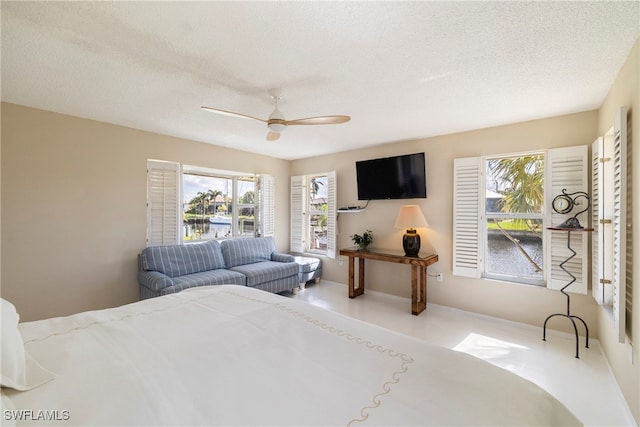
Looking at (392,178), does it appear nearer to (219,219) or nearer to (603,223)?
(603,223)

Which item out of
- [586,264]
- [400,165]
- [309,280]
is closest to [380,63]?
[400,165]

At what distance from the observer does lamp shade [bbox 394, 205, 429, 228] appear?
377 centimetres

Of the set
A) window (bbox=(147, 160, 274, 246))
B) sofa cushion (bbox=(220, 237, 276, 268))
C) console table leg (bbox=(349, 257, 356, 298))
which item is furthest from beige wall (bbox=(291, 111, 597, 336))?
window (bbox=(147, 160, 274, 246))

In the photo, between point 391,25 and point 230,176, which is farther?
point 230,176

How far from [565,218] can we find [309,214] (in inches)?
153

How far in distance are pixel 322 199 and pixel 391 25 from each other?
12.7ft

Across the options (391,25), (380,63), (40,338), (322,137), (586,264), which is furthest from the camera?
(322,137)

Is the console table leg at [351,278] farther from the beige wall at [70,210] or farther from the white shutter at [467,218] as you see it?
the beige wall at [70,210]

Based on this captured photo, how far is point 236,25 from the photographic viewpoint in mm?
1620

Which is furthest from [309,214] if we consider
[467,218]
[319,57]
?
[319,57]

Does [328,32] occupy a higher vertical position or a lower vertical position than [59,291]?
higher

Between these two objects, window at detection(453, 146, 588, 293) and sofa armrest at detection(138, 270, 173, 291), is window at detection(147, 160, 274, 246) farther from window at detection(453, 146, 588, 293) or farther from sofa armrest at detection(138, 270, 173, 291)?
window at detection(453, 146, 588, 293)

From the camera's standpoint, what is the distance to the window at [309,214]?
5367 mm

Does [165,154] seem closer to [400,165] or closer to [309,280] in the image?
[309,280]
